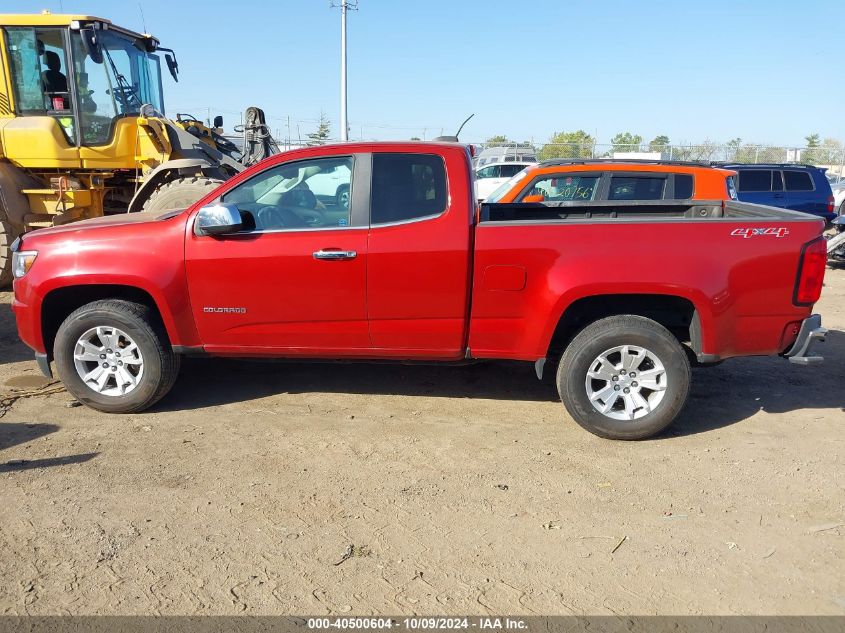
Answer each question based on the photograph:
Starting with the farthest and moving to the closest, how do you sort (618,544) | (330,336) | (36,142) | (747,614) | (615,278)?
(36,142) → (330,336) → (615,278) → (618,544) → (747,614)

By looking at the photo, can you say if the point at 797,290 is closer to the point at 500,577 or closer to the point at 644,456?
the point at 644,456

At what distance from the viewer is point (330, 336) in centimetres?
466

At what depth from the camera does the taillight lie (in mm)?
4172

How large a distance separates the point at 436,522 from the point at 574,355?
5.12ft

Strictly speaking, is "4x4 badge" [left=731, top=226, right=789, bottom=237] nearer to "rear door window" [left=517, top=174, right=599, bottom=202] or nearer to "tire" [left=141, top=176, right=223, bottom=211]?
"rear door window" [left=517, top=174, right=599, bottom=202]

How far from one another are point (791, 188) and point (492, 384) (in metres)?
10.5

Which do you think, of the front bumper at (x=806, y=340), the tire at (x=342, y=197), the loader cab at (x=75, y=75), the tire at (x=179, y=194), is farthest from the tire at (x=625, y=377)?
the loader cab at (x=75, y=75)

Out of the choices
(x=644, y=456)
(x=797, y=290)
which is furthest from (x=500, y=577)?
(x=797, y=290)

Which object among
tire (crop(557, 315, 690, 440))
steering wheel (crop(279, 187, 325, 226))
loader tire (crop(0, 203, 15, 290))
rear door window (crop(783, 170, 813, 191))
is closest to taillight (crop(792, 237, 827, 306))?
tire (crop(557, 315, 690, 440))

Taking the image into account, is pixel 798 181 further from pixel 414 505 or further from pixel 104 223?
pixel 104 223

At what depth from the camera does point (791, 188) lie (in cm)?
1307

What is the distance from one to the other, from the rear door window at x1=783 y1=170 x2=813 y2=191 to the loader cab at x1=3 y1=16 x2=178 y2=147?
11621 millimetres

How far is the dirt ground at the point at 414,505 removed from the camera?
2.92m

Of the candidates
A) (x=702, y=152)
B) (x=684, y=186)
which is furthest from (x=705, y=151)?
(x=684, y=186)
